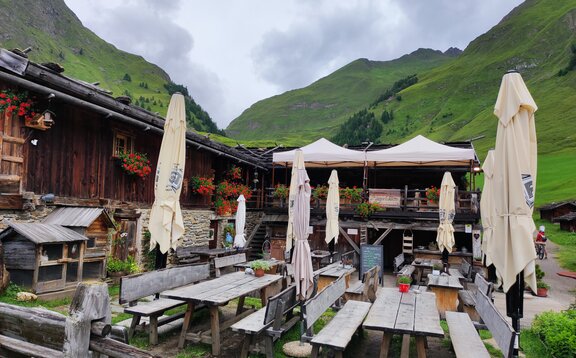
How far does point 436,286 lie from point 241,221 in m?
7.36

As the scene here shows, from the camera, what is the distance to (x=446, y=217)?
1163 cm

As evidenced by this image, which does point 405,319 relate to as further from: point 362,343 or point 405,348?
point 362,343

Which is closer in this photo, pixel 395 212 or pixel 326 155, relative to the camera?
pixel 395 212

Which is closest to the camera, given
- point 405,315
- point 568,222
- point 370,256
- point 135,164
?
point 405,315

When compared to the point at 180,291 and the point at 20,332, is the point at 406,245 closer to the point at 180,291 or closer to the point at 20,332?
the point at 180,291

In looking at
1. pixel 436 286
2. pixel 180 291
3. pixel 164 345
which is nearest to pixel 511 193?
pixel 436 286

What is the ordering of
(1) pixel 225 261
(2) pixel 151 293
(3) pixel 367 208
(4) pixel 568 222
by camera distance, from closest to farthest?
(2) pixel 151 293 < (1) pixel 225 261 < (3) pixel 367 208 < (4) pixel 568 222

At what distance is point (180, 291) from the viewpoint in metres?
5.61

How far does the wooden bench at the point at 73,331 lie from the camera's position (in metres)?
3.05

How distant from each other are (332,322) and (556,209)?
3437 centimetres

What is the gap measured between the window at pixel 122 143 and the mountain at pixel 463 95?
190 ft

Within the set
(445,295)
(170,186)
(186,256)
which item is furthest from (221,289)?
(186,256)

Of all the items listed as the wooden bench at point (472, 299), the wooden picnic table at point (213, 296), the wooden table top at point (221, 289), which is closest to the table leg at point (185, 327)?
the wooden picnic table at point (213, 296)

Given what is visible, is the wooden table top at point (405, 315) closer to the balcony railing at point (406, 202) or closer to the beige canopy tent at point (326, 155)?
the balcony railing at point (406, 202)
